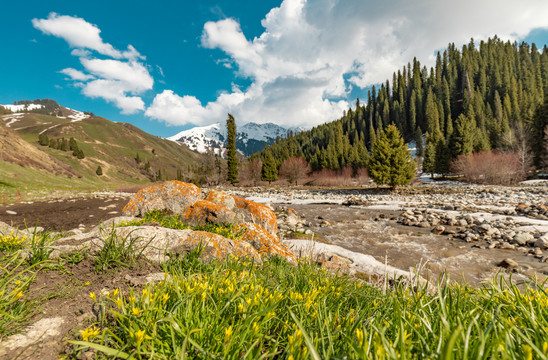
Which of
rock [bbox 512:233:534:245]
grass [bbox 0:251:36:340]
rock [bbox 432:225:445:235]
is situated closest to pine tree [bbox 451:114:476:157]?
rock [bbox 432:225:445:235]

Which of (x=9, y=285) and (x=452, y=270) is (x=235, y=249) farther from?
(x=452, y=270)

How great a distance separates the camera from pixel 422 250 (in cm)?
840

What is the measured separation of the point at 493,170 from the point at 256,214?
4219 cm

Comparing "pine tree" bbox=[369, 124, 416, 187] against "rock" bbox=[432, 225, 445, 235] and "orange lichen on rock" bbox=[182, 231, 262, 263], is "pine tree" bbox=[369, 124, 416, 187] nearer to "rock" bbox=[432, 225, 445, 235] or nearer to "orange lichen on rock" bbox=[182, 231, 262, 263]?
"rock" bbox=[432, 225, 445, 235]

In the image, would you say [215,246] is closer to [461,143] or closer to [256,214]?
[256,214]

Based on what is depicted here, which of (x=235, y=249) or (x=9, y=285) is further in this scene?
(x=235, y=249)

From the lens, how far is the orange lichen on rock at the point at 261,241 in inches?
186

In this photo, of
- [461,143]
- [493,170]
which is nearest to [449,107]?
[461,143]

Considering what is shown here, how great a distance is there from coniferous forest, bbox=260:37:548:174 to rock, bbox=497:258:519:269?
5011 centimetres

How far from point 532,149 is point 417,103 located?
60.6m

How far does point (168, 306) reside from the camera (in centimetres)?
169

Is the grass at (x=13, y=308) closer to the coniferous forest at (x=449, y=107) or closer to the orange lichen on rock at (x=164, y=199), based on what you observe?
the orange lichen on rock at (x=164, y=199)

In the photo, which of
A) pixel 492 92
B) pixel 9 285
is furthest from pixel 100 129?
pixel 492 92

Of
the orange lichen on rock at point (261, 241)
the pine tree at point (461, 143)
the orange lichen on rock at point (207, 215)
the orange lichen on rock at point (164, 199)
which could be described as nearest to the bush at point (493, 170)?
the pine tree at point (461, 143)
